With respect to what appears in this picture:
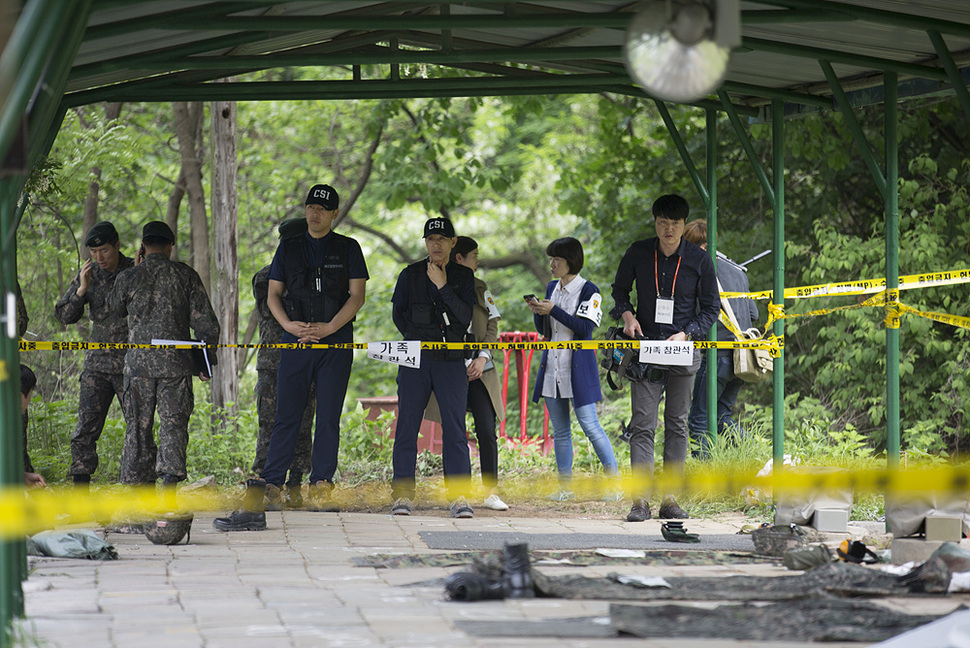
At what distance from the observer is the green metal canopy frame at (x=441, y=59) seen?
4.95m

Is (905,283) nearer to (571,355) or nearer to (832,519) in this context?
(832,519)

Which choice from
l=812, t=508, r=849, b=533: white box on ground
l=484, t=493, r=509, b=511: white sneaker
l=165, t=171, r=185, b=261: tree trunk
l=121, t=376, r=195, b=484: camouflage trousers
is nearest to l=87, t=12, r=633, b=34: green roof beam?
l=121, t=376, r=195, b=484: camouflage trousers

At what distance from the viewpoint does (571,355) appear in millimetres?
9312

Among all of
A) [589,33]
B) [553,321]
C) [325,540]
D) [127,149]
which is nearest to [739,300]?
[553,321]

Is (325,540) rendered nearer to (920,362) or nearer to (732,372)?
(732,372)

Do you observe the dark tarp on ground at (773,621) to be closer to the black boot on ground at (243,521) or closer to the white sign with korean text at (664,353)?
the white sign with korean text at (664,353)

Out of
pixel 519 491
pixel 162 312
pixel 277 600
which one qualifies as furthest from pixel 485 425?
pixel 277 600

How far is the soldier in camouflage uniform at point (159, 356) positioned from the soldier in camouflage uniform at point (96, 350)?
0.84ft

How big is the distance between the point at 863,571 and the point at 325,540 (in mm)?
3280

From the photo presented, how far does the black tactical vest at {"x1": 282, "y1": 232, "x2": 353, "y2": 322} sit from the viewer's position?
330 inches

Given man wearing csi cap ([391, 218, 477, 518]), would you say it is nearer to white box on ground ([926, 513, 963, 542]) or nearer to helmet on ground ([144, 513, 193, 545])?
helmet on ground ([144, 513, 193, 545])

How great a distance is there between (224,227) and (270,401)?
4.89 meters

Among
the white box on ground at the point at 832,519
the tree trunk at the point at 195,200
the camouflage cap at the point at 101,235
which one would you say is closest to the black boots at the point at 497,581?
the white box on ground at the point at 832,519

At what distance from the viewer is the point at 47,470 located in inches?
404
